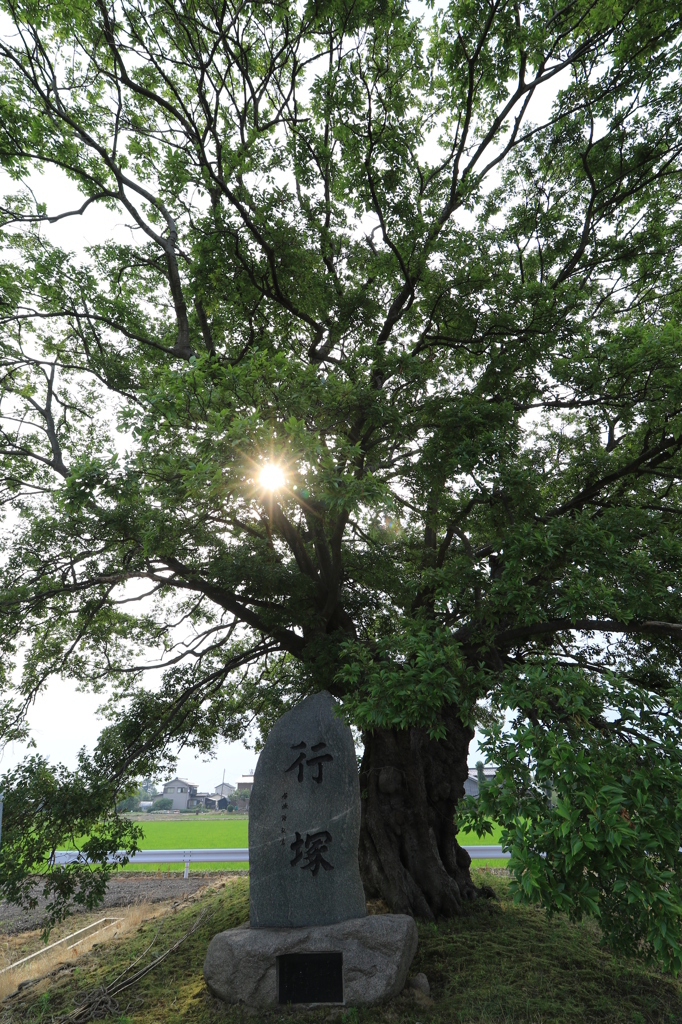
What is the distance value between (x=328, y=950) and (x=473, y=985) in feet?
5.48

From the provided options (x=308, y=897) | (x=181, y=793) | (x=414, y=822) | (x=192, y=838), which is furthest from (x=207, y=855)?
(x=181, y=793)

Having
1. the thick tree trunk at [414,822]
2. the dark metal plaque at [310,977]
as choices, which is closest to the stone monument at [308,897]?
the dark metal plaque at [310,977]

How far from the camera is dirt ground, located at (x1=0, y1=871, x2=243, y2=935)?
1074 cm

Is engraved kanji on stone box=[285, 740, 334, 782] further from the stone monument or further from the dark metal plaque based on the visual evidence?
the dark metal plaque

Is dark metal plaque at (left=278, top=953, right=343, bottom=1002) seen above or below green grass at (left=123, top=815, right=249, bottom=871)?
above

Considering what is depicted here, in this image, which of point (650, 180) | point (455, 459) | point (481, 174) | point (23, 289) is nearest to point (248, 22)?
point (481, 174)

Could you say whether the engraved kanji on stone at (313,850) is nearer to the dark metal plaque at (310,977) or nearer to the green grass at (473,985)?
the dark metal plaque at (310,977)

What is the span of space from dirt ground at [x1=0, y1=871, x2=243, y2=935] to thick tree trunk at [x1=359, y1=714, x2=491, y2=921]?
5.13 meters

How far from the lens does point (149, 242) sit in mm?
8992

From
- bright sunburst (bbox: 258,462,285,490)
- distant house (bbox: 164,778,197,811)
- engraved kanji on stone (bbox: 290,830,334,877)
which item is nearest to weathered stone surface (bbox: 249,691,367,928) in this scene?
engraved kanji on stone (bbox: 290,830,334,877)

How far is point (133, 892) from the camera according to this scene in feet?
39.4

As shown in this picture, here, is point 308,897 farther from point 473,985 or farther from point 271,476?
point 271,476

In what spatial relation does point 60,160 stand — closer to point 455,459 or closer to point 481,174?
point 481,174

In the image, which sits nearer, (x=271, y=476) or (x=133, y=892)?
(x=271, y=476)
